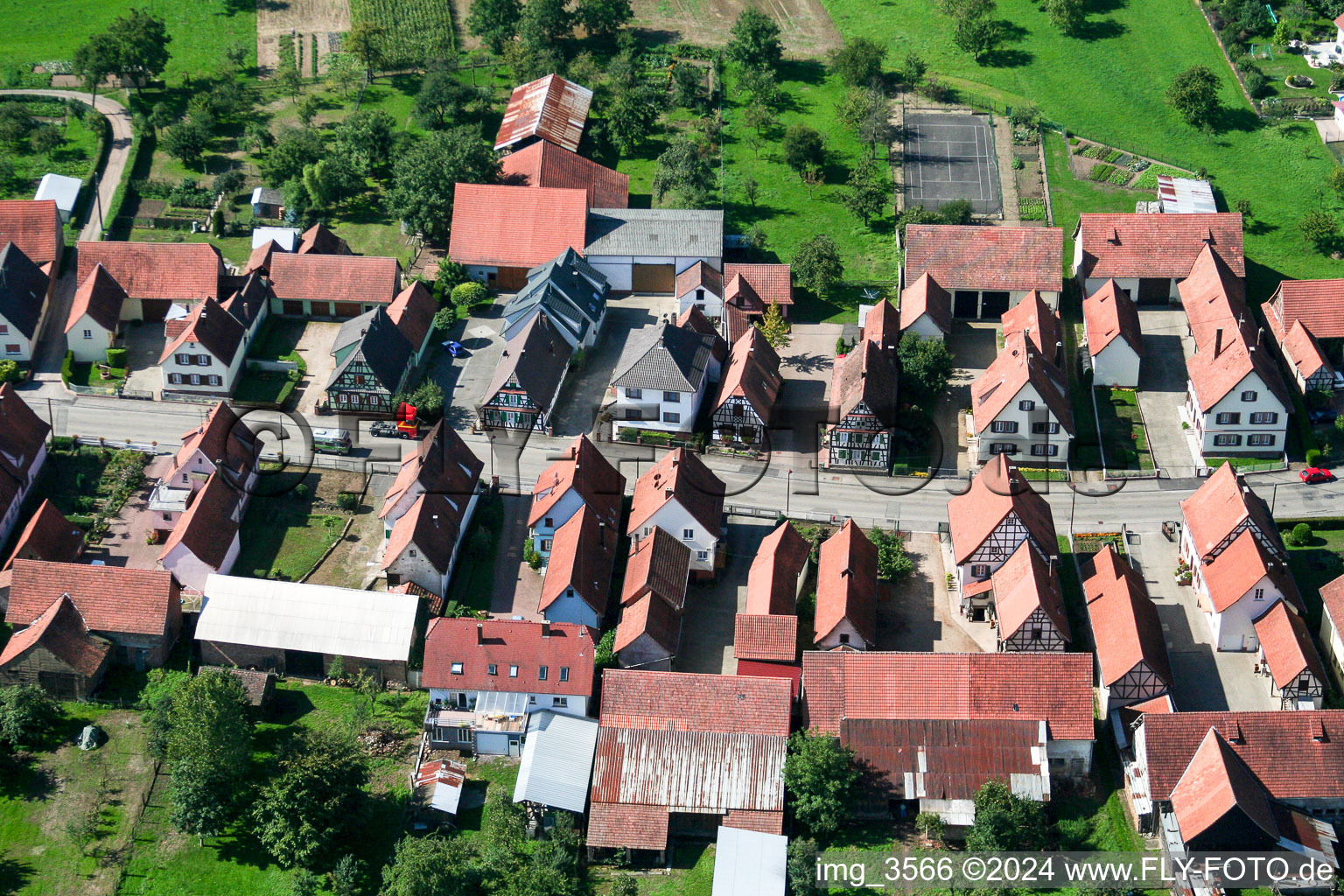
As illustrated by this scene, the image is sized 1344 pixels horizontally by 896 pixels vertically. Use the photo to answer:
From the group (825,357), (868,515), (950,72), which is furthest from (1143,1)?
(868,515)

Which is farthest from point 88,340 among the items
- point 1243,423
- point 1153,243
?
point 1243,423

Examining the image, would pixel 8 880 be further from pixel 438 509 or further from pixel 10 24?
pixel 10 24

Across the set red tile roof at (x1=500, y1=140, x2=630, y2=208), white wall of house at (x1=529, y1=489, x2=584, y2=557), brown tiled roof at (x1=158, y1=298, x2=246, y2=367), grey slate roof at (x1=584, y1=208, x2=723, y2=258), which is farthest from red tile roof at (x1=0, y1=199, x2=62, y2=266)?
white wall of house at (x1=529, y1=489, x2=584, y2=557)

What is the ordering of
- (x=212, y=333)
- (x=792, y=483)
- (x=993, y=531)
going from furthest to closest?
(x=212, y=333), (x=792, y=483), (x=993, y=531)

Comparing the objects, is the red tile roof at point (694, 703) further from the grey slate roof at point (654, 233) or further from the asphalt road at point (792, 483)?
the grey slate roof at point (654, 233)

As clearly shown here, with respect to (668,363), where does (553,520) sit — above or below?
below

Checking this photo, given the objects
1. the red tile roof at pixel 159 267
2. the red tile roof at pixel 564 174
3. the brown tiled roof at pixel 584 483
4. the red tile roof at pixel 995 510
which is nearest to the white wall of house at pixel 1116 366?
the red tile roof at pixel 995 510

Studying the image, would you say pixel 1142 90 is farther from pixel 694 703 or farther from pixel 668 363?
pixel 694 703
